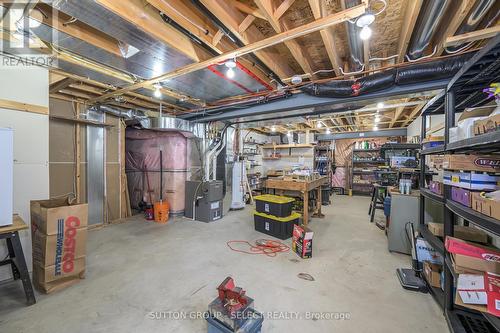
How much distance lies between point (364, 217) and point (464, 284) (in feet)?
13.2

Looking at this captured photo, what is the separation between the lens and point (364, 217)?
5.22 m

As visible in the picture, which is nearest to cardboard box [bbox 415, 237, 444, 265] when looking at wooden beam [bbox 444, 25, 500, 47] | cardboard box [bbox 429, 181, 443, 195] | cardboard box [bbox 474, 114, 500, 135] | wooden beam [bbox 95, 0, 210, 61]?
cardboard box [bbox 429, 181, 443, 195]

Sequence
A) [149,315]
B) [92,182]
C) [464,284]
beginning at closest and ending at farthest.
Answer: [464,284]
[149,315]
[92,182]

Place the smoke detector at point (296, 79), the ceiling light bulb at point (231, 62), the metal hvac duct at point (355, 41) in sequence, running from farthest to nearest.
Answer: the smoke detector at point (296, 79), the ceiling light bulb at point (231, 62), the metal hvac duct at point (355, 41)

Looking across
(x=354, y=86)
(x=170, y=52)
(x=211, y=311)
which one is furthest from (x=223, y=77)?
(x=211, y=311)

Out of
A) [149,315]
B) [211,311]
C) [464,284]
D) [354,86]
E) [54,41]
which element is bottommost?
[149,315]

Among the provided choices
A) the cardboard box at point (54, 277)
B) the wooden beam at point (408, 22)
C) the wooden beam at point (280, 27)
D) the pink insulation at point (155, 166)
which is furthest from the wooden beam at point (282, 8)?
the pink insulation at point (155, 166)

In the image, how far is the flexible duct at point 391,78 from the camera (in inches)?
86.0

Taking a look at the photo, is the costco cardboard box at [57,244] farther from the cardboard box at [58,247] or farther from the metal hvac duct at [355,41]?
the metal hvac duct at [355,41]

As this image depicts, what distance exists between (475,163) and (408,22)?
4.27 feet

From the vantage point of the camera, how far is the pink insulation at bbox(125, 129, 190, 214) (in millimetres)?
5219

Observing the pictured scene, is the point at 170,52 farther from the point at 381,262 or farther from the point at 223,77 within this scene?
the point at 381,262

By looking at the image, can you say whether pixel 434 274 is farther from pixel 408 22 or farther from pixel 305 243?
pixel 408 22

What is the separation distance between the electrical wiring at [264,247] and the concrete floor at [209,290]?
0.14 meters
